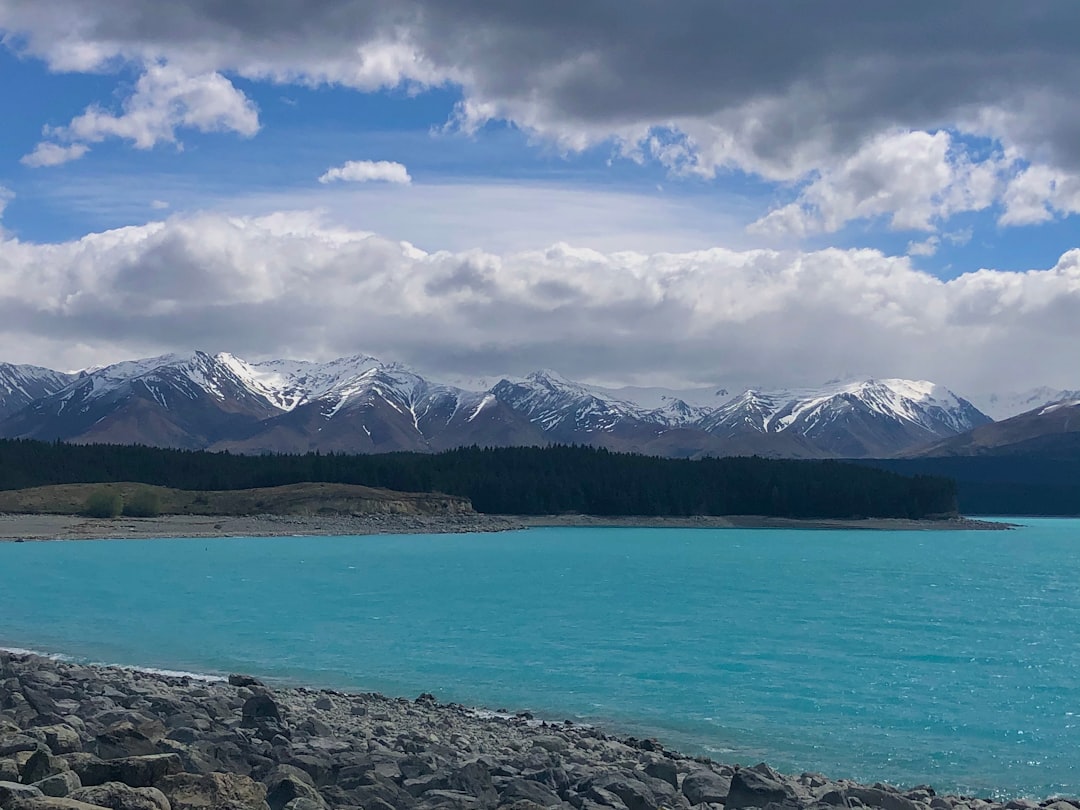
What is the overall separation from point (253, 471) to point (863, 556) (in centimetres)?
8499

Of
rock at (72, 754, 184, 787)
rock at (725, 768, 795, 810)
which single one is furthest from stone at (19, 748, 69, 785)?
rock at (725, 768, 795, 810)

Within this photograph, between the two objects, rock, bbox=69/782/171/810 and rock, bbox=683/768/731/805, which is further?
rock, bbox=683/768/731/805

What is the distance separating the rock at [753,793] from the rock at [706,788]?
0.21 m

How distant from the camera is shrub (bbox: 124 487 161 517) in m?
119

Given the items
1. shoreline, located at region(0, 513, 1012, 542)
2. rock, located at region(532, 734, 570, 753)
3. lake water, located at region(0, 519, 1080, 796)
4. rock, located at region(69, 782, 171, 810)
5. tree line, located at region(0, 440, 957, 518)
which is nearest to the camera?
rock, located at region(69, 782, 171, 810)

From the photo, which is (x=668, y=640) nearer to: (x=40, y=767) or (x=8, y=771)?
(x=40, y=767)

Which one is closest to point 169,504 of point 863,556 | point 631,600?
point 863,556

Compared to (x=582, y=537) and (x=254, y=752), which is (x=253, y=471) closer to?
(x=582, y=537)

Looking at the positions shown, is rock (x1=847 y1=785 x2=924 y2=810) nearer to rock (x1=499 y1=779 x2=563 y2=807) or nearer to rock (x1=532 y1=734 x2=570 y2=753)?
rock (x1=499 y1=779 x2=563 y2=807)

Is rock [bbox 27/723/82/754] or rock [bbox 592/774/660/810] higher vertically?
rock [bbox 27/723/82/754]

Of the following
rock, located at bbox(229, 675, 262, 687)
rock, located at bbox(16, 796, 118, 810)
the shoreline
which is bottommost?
the shoreline

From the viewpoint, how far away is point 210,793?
38.8ft

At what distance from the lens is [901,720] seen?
2647 centimetres

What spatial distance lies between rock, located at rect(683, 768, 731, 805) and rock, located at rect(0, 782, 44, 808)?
8561 mm
